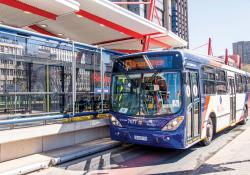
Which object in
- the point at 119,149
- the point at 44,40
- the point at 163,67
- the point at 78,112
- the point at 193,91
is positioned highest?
the point at 44,40

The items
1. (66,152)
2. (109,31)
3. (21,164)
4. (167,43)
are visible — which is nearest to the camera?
(21,164)

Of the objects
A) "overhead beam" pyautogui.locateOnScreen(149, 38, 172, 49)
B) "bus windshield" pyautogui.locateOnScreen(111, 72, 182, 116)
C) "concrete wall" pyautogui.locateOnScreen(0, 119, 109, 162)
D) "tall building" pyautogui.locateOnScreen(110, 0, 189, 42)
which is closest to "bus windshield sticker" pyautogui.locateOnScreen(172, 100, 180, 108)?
"bus windshield" pyautogui.locateOnScreen(111, 72, 182, 116)

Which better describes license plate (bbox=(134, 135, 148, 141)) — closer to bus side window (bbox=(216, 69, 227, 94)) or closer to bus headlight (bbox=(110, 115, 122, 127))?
bus headlight (bbox=(110, 115, 122, 127))

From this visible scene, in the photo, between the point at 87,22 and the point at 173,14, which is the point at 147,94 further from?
the point at 173,14

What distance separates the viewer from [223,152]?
817cm

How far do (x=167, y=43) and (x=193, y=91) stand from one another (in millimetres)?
11451

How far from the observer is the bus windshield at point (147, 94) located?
7508 mm

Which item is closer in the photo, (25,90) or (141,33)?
(25,90)

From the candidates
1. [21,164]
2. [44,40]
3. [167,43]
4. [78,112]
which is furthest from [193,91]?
[167,43]

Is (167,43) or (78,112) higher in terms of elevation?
(167,43)

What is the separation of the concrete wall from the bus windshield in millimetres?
A: 1385

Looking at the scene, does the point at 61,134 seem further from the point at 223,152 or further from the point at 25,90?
the point at 223,152

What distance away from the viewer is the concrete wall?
675 cm

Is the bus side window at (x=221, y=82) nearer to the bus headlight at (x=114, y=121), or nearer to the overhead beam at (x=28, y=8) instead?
the bus headlight at (x=114, y=121)
